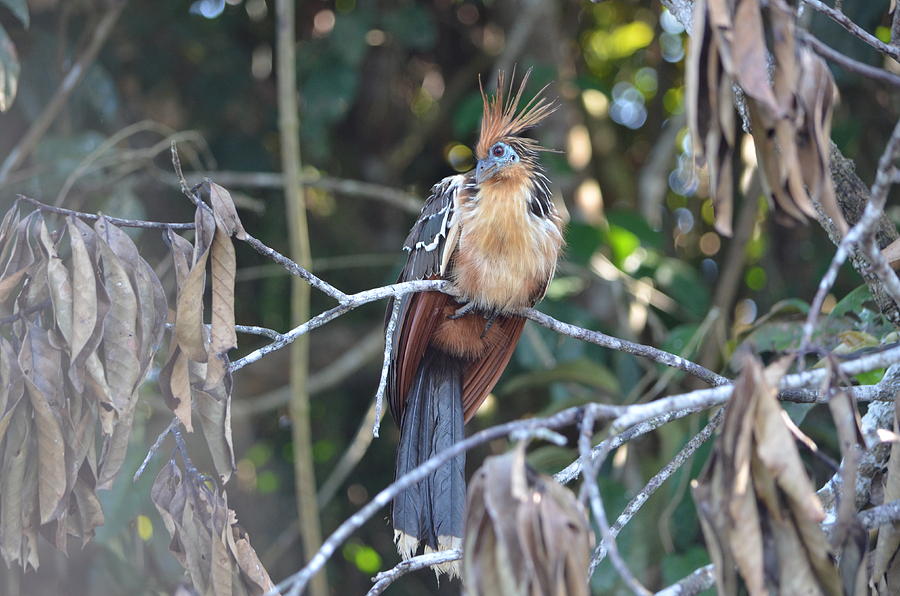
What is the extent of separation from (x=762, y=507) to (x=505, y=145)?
1.83m

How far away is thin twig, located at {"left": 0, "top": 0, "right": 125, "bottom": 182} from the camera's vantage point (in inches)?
172

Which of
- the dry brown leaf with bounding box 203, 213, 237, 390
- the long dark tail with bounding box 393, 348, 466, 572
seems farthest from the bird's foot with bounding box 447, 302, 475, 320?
the dry brown leaf with bounding box 203, 213, 237, 390

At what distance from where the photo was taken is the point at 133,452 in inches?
152

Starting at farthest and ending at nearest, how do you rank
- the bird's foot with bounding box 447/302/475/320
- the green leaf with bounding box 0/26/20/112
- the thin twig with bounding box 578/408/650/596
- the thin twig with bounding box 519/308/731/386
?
1. the green leaf with bounding box 0/26/20/112
2. the bird's foot with bounding box 447/302/475/320
3. the thin twig with bounding box 519/308/731/386
4. the thin twig with bounding box 578/408/650/596

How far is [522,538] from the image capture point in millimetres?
1468

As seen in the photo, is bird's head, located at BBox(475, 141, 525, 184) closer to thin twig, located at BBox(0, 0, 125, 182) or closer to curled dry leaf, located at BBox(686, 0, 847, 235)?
curled dry leaf, located at BBox(686, 0, 847, 235)

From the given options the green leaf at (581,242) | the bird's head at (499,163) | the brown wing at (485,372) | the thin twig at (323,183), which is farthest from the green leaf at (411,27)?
the brown wing at (485,372)

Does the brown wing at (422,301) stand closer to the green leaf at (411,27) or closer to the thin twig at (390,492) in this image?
the thin twig at (390,492)

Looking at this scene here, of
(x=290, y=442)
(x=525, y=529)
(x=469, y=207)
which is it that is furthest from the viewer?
(x=290, y=442)

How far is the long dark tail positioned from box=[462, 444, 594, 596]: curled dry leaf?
1228mm

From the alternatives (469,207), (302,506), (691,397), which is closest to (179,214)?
(302,506)

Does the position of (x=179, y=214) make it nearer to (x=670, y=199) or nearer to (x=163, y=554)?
(x=163, y=554)

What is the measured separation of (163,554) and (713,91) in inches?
116

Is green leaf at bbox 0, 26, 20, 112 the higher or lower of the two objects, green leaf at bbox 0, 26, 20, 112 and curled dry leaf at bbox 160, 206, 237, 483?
the higher
